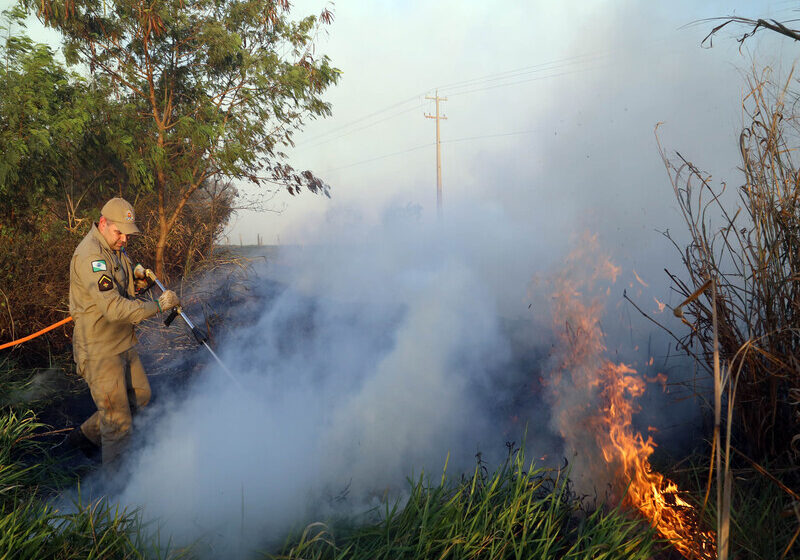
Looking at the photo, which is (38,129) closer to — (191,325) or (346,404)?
(191,325)

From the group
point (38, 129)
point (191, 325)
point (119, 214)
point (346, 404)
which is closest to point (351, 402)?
point (346, 404)

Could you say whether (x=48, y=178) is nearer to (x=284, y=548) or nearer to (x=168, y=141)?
(x=168, y=141)

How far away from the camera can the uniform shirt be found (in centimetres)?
405

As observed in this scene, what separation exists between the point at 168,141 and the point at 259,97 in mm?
1592

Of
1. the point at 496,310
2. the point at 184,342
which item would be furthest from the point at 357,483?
the point at 184,342

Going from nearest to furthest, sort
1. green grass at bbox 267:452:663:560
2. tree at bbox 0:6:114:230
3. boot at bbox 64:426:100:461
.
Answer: green grass at bbox 267:452:663:560 → boot at bbox 64:426:100:461 → tree at bbox 0:6:114:230

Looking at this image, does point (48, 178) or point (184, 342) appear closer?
point (48, 178)

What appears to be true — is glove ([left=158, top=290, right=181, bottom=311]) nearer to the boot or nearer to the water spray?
the water spray

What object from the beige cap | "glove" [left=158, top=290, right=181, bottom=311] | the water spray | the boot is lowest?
the boot

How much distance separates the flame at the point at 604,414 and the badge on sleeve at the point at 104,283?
386 cm

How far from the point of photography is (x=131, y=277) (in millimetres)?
4672

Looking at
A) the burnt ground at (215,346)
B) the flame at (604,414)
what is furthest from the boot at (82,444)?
the flame at (604,414)

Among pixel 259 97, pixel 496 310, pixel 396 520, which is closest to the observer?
pixel 396 520

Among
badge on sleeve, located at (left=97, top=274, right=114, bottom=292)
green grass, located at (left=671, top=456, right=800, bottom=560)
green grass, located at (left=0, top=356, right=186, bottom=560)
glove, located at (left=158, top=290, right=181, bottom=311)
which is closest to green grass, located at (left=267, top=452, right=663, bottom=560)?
green grass, located at (left=671, top=456, right=800, bottom=560)
